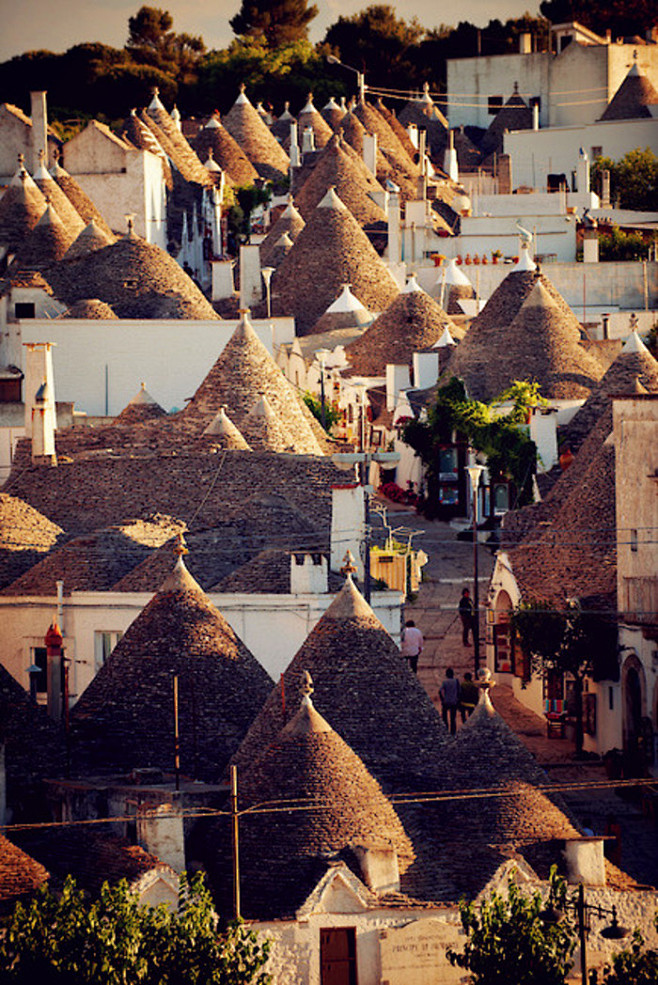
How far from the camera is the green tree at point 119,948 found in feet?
89.1

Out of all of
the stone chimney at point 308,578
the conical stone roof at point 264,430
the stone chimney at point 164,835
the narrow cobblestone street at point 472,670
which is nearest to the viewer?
the stone chimney at point 164,835

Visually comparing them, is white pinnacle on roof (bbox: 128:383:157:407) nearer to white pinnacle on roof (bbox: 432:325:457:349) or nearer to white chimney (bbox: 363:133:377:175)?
white pinnacle on roof (bbox: 432:325:457:349)

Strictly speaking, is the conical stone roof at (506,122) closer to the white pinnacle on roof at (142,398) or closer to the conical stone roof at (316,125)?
the conical stone roof at (316,125)

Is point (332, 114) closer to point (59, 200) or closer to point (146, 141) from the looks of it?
Answer: point (146, 141)

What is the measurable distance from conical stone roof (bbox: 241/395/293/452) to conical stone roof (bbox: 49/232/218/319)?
11305 mm

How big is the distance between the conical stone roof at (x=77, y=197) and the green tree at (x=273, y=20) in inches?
1839

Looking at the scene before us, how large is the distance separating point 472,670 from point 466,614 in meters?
1.74

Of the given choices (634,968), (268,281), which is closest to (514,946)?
(634,968)

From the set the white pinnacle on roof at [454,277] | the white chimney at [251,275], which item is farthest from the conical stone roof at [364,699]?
the white pinnacle on roof at [454,277]

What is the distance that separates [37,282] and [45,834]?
34.7m

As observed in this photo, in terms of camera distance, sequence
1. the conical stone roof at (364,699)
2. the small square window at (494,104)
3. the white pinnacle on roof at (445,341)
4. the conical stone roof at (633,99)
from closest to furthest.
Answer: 1. the conical stone roof at (364,699)
2. the white pinnacle on roof at (445,341)
3. the conical stone roof at (633,99)
4. the small square window at (494,104)

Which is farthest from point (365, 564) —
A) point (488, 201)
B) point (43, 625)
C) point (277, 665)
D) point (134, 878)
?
point (488, 201)

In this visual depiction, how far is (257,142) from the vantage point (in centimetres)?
9075

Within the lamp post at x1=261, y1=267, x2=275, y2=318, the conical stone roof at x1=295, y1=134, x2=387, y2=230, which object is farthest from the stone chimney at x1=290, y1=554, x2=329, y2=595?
the conical stone roof at x1=295, y1=134, x2=387, y2=230
